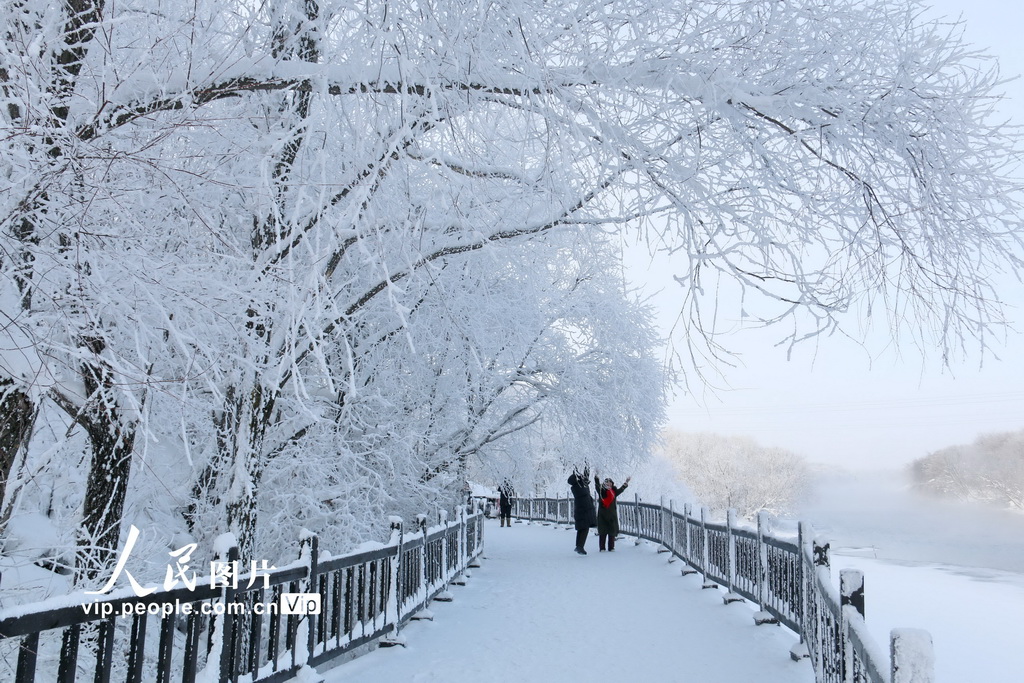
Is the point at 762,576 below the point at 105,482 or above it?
below

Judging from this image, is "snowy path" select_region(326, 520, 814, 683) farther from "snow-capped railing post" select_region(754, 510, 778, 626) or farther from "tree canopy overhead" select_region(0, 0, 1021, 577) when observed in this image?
"tree canopy overhead" select_region(0, 0, 1021, 577)

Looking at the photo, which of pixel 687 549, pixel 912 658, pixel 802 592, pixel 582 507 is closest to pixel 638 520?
pixel 582 507

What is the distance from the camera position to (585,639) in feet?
26.0

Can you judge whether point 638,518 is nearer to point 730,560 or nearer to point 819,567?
point 730,560

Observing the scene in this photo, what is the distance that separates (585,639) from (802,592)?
244cm

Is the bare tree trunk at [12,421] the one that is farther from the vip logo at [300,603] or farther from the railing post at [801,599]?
the railing post at [801,599]

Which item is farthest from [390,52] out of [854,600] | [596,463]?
[596,463]

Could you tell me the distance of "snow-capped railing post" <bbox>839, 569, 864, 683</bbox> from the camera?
3.80 meters

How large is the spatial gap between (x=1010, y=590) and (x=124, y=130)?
2089cm

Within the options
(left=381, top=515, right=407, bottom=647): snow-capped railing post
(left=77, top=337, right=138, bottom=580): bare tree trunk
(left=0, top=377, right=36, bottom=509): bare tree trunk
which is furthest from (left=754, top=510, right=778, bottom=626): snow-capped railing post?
(left=0, top=377, right=36, bottom=509): bare tree trunk

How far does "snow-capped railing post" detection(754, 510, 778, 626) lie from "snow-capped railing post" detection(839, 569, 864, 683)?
4397mm

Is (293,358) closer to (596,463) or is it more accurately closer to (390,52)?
(390,52)

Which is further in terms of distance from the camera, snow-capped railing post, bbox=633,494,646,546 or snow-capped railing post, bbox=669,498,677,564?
snow-capped railing post, bbox=633,494,646,546

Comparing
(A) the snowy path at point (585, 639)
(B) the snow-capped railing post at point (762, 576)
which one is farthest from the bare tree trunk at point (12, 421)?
(B) the snow-capped railing post at point (762, 576)
